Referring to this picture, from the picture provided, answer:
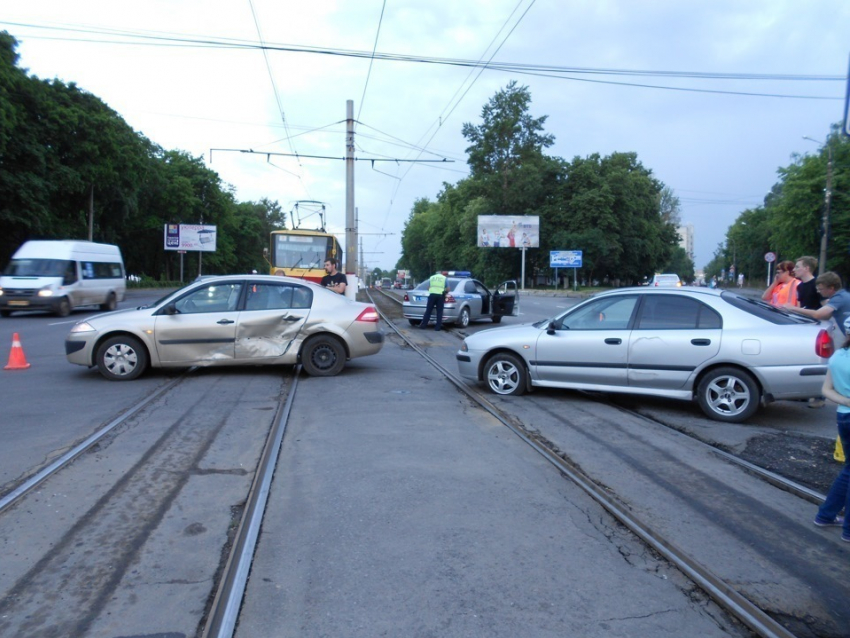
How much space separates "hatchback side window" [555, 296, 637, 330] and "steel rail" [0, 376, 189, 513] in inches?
198

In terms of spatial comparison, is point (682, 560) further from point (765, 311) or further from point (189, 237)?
point (189, 237)

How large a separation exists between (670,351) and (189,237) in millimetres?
Result: 63767

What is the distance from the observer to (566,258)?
63.7 metres

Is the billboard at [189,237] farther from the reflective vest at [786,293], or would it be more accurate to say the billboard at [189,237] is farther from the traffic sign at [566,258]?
the reflective vest at [786,293]

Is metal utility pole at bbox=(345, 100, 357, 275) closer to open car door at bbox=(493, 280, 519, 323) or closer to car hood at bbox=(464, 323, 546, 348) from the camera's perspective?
open car door at bbox=(493, 280, 519, 323)

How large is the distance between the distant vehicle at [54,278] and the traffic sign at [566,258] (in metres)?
44.1

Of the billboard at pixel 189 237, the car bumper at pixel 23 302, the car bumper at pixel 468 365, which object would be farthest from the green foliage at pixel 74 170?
the car bumper at pixel 468 365

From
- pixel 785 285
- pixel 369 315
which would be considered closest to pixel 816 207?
pixel 785 285

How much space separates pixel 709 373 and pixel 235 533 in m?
5.56

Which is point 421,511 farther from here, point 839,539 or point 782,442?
point 782,442

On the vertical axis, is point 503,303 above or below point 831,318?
below

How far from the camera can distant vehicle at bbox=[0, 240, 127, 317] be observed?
22703 millimetres

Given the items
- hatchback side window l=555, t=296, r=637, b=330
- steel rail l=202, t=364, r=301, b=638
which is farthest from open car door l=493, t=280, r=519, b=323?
steel rail l=202, t=364, r=301, b=638

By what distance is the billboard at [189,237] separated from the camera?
6488 centimetres
